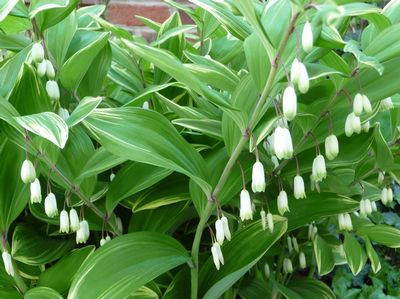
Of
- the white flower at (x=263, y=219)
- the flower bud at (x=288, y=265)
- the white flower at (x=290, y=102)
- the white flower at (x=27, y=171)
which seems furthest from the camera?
the flower bud at (x=288, y=265)

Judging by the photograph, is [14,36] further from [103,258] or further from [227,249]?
[227,249]

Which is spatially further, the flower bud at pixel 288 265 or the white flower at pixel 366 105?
the flower bud at pixel 288 265

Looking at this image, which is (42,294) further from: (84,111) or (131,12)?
(131,12)

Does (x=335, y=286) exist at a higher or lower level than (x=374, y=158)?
lower

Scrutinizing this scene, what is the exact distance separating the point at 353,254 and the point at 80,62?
624 mm

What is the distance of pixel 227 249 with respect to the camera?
2.84 feet

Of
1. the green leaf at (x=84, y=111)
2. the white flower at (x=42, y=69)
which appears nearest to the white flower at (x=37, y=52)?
the white flower at (x=42, y=69)

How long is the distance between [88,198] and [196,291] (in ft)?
0.76

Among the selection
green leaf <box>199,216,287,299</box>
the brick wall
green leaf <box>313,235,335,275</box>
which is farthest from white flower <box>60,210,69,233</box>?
the brick wall

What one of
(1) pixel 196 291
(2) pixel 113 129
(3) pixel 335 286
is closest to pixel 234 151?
(2) pixel 113 129

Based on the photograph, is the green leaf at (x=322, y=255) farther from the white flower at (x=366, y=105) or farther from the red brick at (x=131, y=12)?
the red brick at (x=131, y=12)

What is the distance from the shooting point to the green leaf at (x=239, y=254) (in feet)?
2.66

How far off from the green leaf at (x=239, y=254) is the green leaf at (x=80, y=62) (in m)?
0.37

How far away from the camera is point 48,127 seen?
0.60m
